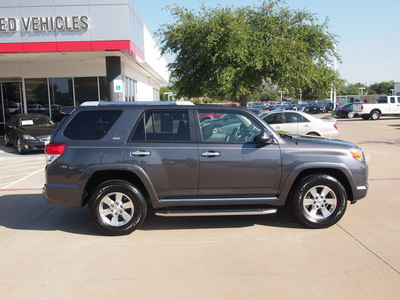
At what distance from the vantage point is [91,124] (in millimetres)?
5281

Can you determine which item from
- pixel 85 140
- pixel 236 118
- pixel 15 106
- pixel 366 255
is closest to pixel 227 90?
pixel 236 118

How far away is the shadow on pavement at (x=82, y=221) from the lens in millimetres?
5551

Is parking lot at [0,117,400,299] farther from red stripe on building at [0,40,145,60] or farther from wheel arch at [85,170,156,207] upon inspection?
red stripe on building at [0,40,145,60]

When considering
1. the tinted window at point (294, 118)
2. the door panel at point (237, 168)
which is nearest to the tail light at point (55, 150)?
the door panel at point (237, 168)

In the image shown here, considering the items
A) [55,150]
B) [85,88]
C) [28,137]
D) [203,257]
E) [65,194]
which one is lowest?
[203,257]

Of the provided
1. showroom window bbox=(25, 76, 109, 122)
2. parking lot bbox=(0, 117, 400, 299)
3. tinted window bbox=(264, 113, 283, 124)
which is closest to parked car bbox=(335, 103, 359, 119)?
tinted window bbox=(264, 113, 283, 124)

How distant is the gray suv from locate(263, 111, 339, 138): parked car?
26.8 feet

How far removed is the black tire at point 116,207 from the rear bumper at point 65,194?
0.62 feet

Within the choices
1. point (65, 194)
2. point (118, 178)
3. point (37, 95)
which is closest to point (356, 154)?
point (118, 178)

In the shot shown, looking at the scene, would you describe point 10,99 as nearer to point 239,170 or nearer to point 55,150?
point 55,150

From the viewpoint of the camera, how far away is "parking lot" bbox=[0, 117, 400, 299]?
3660 mm

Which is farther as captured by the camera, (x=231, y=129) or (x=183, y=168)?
(x=231, y=129)

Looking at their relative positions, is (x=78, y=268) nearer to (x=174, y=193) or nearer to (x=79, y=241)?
(x=79, y=241)

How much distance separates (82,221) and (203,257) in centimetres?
244
